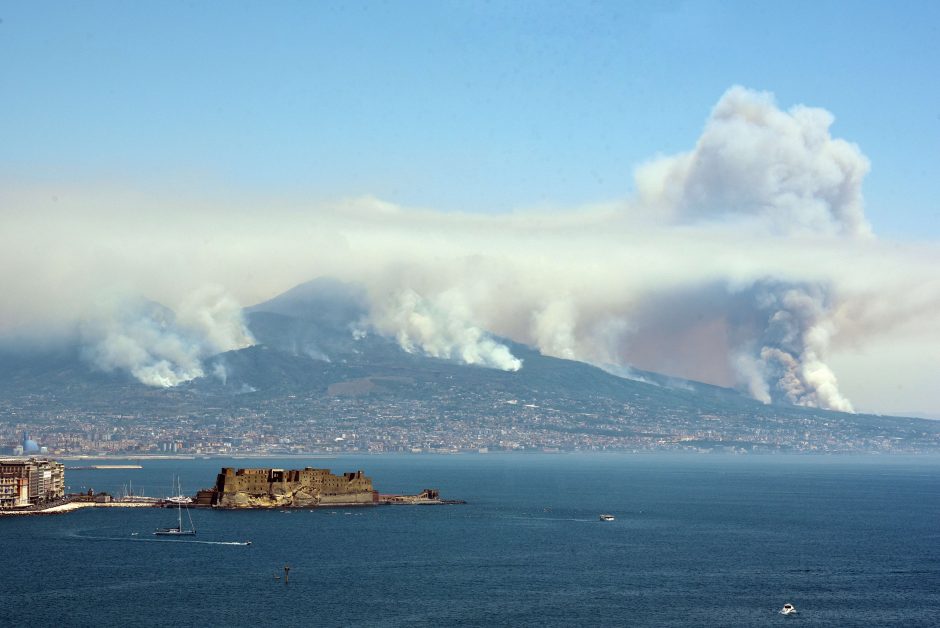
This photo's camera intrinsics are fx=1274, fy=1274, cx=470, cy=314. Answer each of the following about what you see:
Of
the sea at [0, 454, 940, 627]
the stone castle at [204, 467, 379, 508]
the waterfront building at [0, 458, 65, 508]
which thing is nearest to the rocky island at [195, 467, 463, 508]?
the stone castle at [204, 467, 379, 508]

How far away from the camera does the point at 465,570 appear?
329 feet

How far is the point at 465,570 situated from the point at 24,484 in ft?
274

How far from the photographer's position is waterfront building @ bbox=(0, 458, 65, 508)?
527 feet

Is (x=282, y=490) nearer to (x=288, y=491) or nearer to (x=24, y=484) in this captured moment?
(x=288, y=491)

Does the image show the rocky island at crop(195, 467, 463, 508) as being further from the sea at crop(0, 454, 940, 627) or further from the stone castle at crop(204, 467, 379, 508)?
the sea at crop(0, 454, 940, 627)

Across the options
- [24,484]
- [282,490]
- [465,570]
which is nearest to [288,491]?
[282,490]

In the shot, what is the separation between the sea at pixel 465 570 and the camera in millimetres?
80750

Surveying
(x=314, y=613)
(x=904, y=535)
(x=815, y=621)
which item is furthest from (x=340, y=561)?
(x=904, y=535)

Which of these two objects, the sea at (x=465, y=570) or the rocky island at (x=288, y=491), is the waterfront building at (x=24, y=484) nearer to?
the sea at (x=465, y=570)

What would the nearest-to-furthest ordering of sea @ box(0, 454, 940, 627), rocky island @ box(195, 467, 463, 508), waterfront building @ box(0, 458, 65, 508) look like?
sea @ box(0, 454, 940, 627)
waterfront building @ box(0, 458, 65, 508)
rocky island @ box(195, 467, 463, 508)

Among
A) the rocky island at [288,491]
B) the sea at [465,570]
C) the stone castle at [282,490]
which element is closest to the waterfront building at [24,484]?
the sea at [465,570]

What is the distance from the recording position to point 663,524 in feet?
476

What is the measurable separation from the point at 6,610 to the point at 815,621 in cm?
5064

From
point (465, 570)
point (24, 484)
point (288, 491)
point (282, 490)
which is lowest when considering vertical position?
point (465, 570)
